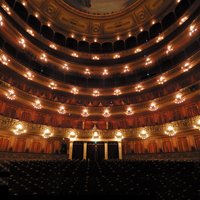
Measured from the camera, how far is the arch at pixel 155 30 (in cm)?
2222

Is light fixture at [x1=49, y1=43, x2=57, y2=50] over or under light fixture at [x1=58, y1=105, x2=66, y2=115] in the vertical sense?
over

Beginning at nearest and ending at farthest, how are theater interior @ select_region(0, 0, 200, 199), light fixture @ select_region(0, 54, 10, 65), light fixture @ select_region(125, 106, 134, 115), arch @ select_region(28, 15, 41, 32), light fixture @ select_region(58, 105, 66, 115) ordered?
light fixture @ select_region(0, 54, 10, 65), theater interior @ select_region(0, 0, 200, 199), light fixture @ select_region(58, 105, 66, 115), light fixture @ select_region(125, 106, 134, 115), arch @ select_region(28, 15, 41, 32)

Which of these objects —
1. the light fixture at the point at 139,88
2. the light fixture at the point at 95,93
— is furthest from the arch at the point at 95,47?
the light fixture at the point at 139,88

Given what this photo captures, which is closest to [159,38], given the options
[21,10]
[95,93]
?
[95,93]

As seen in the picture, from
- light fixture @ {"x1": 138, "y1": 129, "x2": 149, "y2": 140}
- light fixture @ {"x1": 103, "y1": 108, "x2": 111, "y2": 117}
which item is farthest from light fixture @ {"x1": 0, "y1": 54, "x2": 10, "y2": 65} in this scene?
light fixture @ {"x1": 138, "y1": 129, "x2": 149, "y2": 140}

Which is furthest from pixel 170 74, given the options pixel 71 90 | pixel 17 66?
pixel 17 66

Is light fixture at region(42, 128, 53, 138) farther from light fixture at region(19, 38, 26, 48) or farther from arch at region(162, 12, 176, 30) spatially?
arch at region(162, 12, 176, 30)

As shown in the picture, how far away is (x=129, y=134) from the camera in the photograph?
1878cm

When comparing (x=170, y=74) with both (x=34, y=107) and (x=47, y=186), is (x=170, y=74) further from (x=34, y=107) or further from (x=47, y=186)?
(x=47, y=186)

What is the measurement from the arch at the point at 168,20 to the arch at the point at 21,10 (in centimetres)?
1819

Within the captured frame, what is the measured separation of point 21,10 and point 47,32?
404 cm

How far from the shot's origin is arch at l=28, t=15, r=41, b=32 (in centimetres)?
2091

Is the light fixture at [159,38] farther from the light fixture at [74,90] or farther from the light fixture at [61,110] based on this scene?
the light fixture at [61,110]

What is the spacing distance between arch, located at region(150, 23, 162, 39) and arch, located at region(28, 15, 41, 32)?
15934 millimetres
